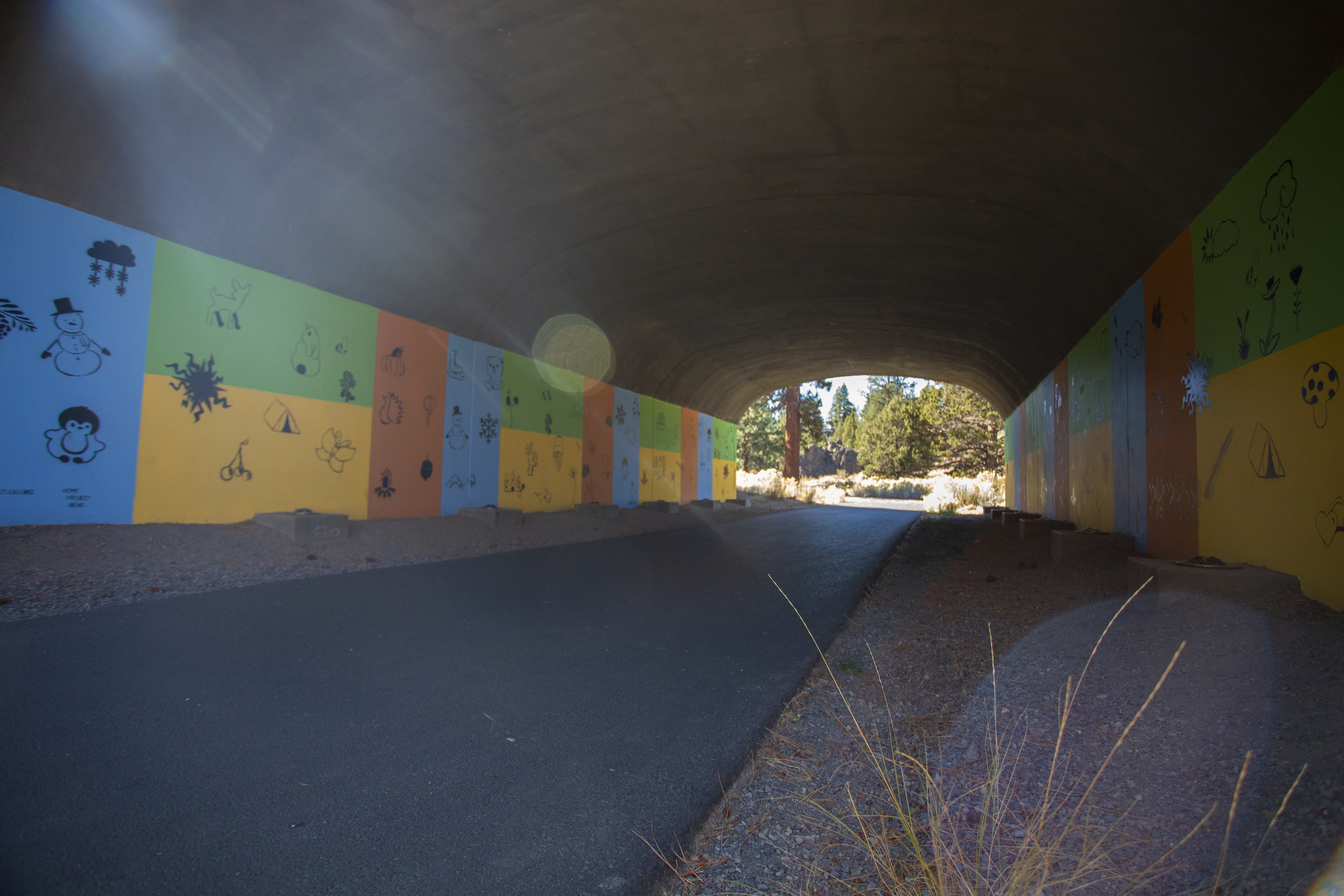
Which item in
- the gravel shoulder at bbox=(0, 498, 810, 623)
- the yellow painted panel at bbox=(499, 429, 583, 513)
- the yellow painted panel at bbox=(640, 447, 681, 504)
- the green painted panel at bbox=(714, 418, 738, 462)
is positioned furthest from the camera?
the green painted panel at bbox=(714, 418, 738, 462)

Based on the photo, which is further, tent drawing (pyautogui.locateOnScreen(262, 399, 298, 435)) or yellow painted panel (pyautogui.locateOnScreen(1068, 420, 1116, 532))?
yellow painted panel (pyautogui.locateOnScreen(1068, 420, 1116, 532))

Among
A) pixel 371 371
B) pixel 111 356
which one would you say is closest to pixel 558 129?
pixel 371 371

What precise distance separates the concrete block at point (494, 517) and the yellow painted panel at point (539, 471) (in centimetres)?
123

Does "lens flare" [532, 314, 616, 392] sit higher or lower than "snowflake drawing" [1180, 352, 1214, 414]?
higher

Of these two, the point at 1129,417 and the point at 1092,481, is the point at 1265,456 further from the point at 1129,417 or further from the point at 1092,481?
the point at 1092,481

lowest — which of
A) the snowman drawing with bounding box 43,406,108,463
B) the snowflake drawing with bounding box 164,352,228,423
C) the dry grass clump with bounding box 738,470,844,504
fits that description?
the dry grass clump with bounding box 738,470,844,504

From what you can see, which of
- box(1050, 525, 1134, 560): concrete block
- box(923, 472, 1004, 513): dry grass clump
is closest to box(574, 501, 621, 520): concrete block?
box(1050, 525, 1134, 560): concrete block

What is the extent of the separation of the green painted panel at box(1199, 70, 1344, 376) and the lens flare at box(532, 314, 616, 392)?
10.1m

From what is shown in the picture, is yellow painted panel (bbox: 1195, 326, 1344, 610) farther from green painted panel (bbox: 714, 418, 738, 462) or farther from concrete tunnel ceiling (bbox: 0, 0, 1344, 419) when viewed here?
green painted panel (bbox: 714, 418, 738, 462)

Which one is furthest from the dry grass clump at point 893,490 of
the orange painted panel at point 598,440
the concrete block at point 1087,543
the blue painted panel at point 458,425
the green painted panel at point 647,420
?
the concrete block at point 1087,543

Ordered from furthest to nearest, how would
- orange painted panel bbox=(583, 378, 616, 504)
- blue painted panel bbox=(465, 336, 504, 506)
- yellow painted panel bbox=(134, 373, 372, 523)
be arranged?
orange painted panel bbox=(583, 378, 616, 504) < blue painted panel bbox=(465, 336, 504, 506) < yellow painted panel bbox=(134, 373, 372, 523)

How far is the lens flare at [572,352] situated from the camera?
13.1 meters

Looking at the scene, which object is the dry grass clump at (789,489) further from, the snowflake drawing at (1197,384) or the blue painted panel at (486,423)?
the snowflake drawing at (1197,384)

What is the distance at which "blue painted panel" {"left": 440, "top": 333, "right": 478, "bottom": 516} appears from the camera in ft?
35.6
